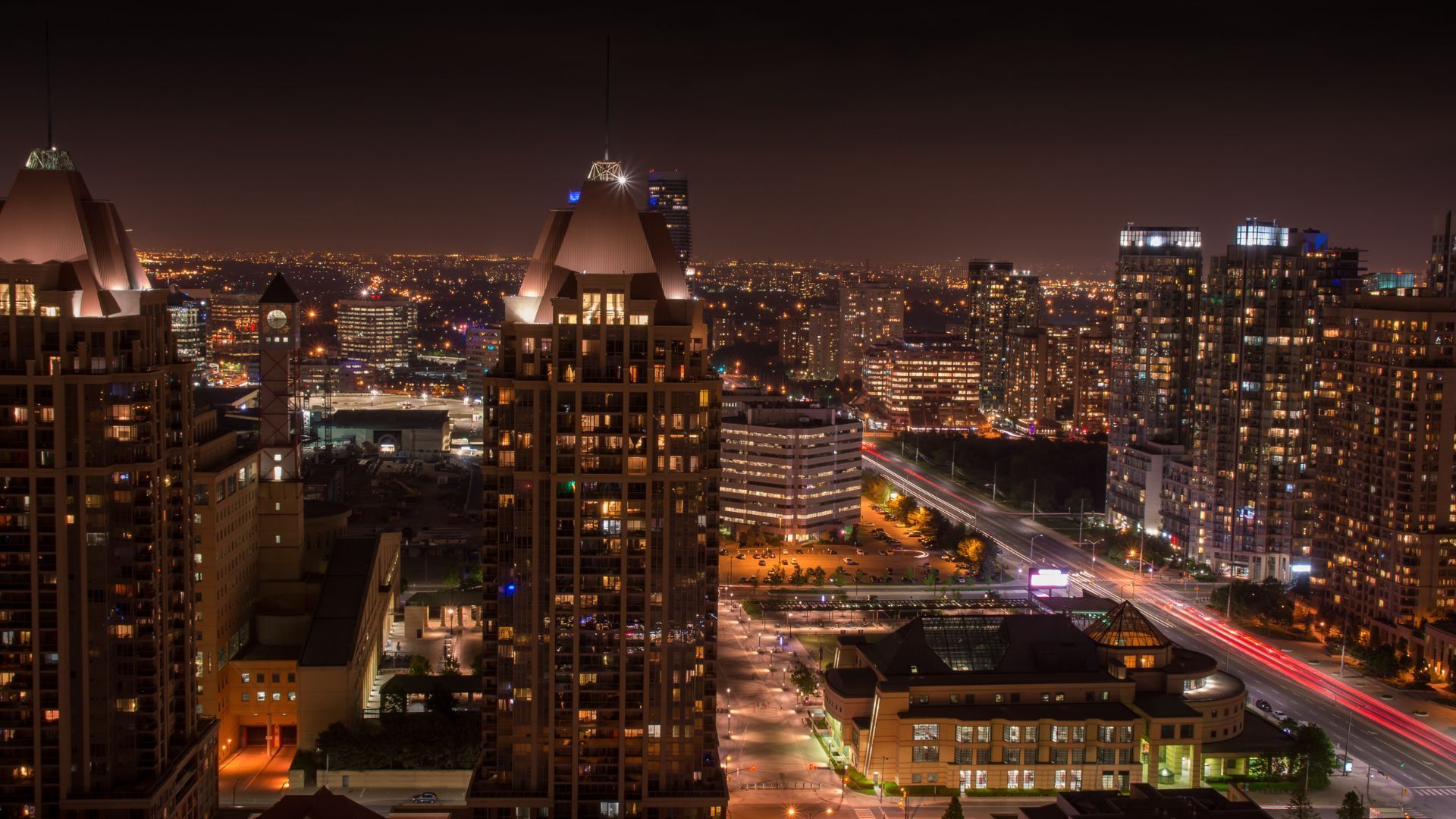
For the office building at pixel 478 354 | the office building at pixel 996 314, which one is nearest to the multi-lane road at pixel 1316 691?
the office building at pixel 996 314

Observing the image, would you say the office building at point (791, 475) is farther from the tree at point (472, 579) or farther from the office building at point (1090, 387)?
the office building at point (1090, 387)

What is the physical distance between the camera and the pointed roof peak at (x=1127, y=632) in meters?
57.5

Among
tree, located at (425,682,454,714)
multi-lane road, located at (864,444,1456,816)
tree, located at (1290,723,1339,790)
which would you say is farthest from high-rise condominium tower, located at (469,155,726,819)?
multi-lane road, located at (864,444,1456,816)

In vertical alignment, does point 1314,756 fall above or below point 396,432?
below

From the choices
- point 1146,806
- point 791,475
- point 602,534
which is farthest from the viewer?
point 791,475

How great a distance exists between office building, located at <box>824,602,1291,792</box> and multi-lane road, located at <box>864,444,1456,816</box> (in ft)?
15.7

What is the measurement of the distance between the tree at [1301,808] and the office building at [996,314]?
12374 cm

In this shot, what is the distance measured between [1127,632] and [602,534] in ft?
82.9

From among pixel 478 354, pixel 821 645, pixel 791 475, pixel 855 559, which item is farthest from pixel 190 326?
pixel 821 645

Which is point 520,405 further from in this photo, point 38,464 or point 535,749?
point 38,464

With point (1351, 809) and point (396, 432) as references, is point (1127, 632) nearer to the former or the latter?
point (1351, 809)

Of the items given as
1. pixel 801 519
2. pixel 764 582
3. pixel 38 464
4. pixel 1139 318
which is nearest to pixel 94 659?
pixel 38 464

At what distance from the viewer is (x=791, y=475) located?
334 feet

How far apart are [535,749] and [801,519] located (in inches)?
2376
